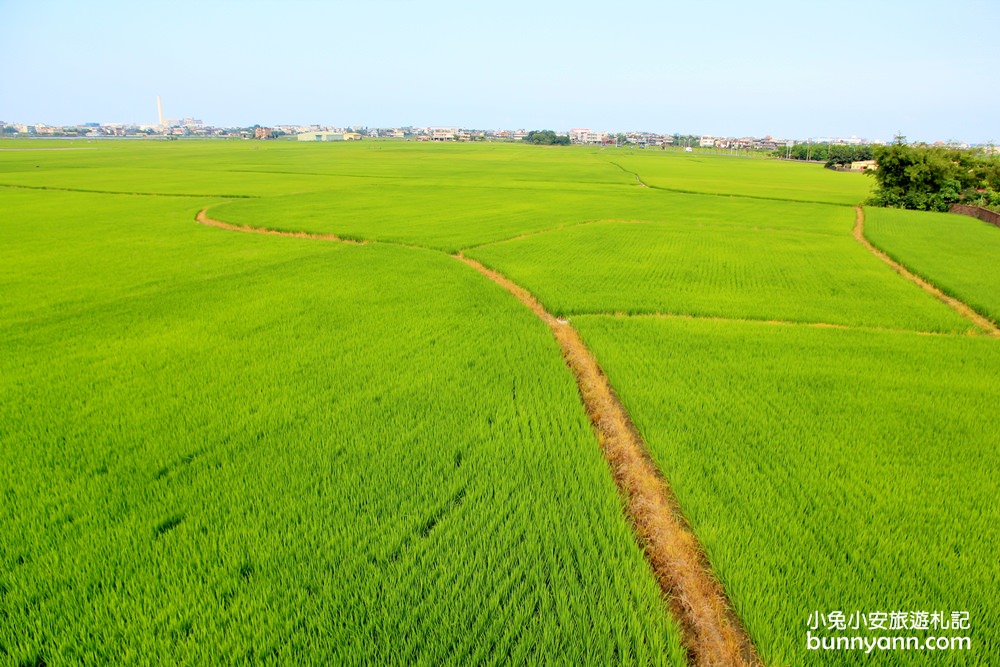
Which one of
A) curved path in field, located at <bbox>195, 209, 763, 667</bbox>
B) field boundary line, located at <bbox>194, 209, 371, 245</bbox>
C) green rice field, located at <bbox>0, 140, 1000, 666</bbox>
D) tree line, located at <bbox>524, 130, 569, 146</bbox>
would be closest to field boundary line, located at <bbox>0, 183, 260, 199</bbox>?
field boundary line, located at <bbox>194, 209, 371, 245</bbox>

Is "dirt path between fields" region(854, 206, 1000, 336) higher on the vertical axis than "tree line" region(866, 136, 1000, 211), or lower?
lower

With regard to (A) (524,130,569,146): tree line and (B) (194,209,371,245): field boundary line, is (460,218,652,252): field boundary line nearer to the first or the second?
(B) (194,209,371,245): field boundary line

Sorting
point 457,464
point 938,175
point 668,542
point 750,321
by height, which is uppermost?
point 938,175

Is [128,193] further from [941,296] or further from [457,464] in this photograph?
[941,296]

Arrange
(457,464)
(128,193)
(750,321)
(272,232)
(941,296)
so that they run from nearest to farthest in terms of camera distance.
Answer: (457,464), (750,321), (941,296), (272,232), (128,193)

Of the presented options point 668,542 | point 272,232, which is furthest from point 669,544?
point 272,232

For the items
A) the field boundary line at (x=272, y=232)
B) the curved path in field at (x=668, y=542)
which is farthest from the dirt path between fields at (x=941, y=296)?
the field boundary line at (x=272, y=232)

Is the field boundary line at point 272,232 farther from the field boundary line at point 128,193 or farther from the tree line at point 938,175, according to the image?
the tree line at point 938,175
